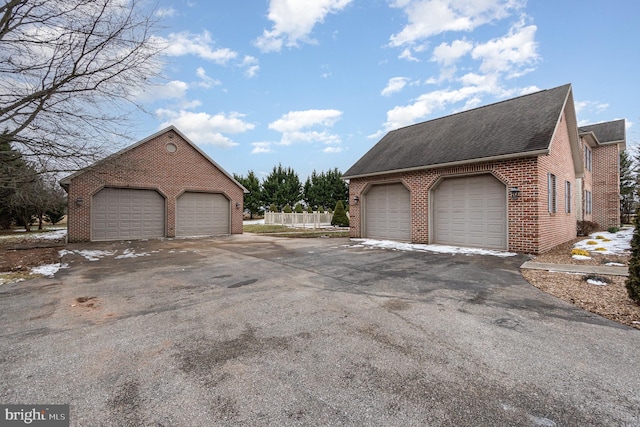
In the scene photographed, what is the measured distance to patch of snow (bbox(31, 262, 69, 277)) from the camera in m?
6.48

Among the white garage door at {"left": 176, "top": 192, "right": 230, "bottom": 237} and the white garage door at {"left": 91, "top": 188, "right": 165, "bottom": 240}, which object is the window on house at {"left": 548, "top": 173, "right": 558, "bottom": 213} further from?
the white garage door at {"left": 91, "top": 188, "right": 165, "bottom": 240}

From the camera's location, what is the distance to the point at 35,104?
686 centimetres

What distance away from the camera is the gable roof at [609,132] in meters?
17.3

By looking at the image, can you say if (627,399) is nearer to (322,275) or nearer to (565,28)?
(322,275)

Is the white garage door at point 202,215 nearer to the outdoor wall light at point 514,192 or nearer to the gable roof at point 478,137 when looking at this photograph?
the gable roof at point 478,137

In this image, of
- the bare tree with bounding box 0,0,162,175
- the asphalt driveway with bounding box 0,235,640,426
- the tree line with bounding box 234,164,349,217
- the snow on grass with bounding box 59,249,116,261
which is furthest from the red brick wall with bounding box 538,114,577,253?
the tree line with bounding box 234,164,349,217

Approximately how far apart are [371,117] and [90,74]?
632 inches

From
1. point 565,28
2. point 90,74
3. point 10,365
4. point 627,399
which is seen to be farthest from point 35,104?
point 565,28

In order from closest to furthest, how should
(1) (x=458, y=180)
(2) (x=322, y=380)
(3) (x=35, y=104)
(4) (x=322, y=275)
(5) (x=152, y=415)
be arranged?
1. (5) (x=152, y=415)
2. (2) (x=322, y=380)
3. (4) (x=322, y=275)
4. (3) (x=35, y=104)
5. (1) (x=458, y=180)

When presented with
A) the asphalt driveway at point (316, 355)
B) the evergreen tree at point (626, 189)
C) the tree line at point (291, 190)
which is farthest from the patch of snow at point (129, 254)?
the evergreen tree at point (626, 189)

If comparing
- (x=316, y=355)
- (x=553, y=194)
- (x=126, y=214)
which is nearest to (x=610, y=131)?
(x=553, y=194)

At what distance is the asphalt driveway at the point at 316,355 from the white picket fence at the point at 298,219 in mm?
19112

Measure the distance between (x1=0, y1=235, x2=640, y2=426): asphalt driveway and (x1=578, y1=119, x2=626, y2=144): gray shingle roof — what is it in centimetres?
1952

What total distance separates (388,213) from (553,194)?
5.79m
